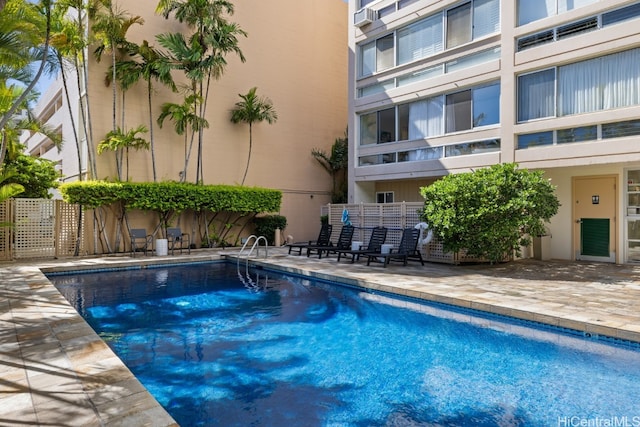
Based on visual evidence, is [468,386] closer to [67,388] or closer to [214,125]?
[67,388]

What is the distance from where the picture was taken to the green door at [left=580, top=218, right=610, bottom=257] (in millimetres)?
11188

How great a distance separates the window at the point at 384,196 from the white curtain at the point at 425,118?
2930mm

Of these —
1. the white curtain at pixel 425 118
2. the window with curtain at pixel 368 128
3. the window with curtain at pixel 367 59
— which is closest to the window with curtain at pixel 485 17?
the white curtain at pixel 425 118

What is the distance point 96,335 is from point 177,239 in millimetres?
10107

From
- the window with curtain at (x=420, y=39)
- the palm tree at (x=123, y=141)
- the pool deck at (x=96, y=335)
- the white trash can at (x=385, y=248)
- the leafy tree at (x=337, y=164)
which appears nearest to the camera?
the pool deck at (x=96, y=335)

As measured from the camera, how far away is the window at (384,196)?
16.6 metres

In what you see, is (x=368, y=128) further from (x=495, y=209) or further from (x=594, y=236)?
(x=594, y=236)

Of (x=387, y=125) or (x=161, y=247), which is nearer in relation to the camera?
(x=161, y=247)

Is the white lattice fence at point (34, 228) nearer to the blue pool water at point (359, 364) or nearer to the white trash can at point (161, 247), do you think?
the white trash can at point (161, 247)

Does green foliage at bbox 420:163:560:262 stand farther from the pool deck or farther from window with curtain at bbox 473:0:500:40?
window with curtain at bbox 473:0:500:40

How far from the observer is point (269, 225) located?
17.2 m

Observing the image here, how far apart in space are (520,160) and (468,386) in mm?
8776

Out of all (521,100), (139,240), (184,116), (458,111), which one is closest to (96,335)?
(139,240)

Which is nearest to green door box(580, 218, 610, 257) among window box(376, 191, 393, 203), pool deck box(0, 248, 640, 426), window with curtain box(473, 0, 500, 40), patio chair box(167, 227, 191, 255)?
pool deck box(0, 248, 640, 426)
